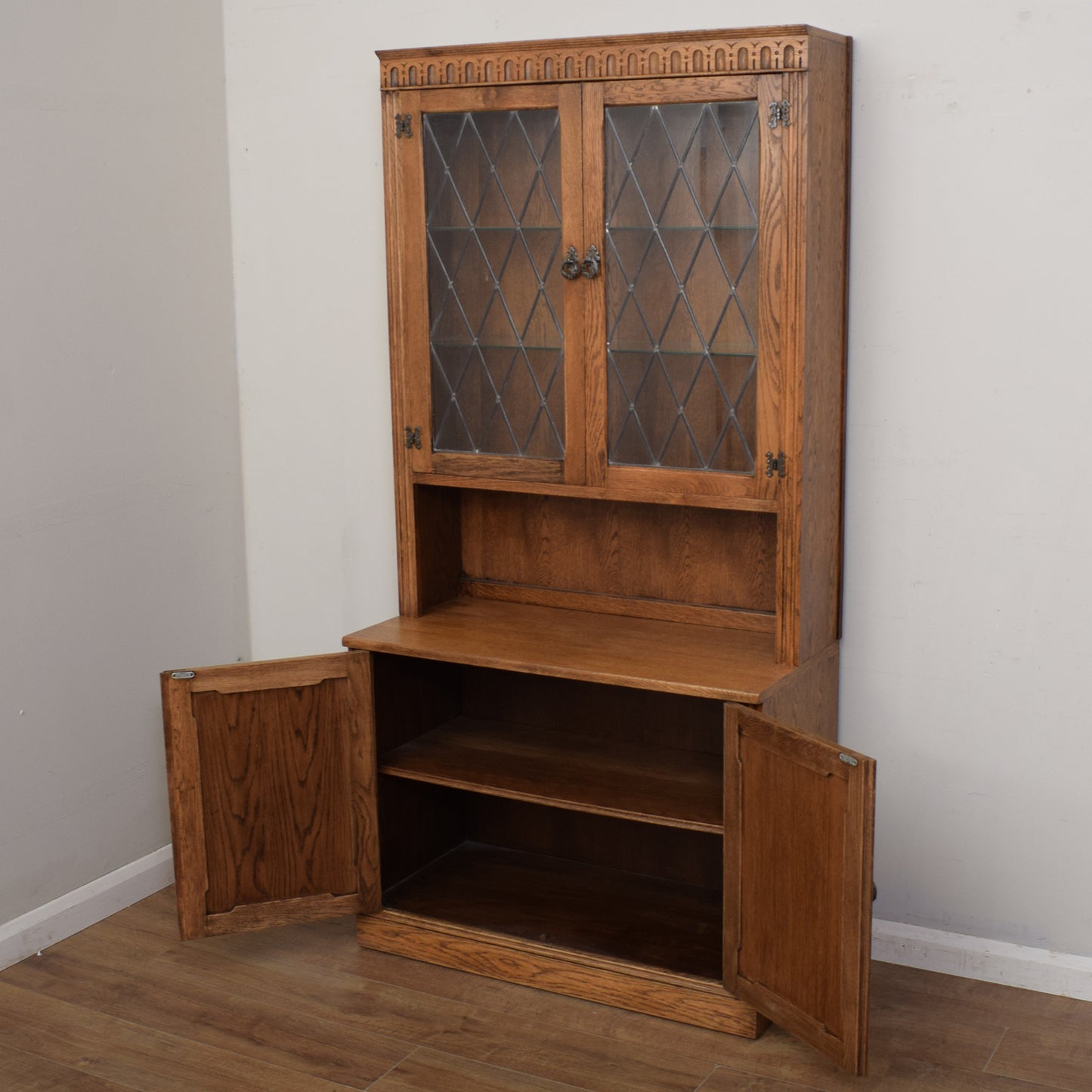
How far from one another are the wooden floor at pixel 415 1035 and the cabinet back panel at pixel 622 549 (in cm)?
98

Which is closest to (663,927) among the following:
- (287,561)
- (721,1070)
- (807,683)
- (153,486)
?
(721,1070)

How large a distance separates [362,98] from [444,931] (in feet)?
6.96

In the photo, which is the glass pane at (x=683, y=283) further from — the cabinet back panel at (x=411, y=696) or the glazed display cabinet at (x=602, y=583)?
the cabinet back panel at (x=411, y=696)

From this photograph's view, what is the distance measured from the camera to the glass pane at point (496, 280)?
3.02 metres

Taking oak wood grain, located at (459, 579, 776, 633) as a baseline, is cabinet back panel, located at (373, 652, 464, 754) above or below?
below

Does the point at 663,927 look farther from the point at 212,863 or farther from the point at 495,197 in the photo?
the point at 495,197

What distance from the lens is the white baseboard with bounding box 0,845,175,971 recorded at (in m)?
3.28

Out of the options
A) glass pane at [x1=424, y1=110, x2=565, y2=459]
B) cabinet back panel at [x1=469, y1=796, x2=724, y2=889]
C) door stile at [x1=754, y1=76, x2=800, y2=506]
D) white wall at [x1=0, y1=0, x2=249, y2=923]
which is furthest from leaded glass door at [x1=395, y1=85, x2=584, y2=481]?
cabinet back panel at [x1=469, y1=796, x2=724, y2=889]

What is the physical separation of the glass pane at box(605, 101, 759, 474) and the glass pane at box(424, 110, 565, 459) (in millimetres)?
160

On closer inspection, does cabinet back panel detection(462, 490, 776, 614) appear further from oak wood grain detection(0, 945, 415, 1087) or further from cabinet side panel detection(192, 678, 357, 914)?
oak wood grain detection(0, 945, 415, 1087)

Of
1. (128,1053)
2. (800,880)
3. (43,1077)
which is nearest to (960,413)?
(800,880)

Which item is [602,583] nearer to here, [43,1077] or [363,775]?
[363,775]

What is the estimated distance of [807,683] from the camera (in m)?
3.00

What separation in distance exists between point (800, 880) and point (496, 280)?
1.50m
